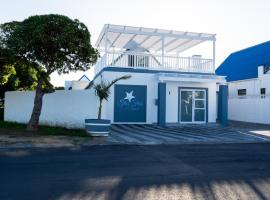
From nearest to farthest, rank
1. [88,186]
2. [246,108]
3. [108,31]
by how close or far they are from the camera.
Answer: [88,186], [108,31], [246,108]

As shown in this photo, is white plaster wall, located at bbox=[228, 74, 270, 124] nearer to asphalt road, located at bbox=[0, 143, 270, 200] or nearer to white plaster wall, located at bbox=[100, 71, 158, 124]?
white plaster wall, located at bbox=[100, 71, 158, 124]

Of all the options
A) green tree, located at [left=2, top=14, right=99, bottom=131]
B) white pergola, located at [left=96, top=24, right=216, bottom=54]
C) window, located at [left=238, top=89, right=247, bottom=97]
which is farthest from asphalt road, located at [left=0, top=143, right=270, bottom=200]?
window, located at [left=238, top=89, right=247, bottom=97]

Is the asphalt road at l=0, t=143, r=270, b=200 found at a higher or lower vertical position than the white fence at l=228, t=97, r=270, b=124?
lower

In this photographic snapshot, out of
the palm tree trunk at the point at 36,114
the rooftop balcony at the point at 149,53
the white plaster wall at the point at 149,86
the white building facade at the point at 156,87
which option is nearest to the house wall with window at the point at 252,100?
the white building facade at the point at 156,87

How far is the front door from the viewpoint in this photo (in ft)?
71.4

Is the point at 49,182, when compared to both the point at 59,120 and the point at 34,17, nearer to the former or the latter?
the point at 34,17

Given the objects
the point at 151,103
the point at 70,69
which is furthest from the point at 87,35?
the point at 151,103

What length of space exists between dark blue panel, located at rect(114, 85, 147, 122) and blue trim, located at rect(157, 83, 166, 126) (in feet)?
3.54

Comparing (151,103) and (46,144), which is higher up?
(151,103)

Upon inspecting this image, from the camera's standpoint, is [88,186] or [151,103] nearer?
[88,186]

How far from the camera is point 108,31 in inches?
814

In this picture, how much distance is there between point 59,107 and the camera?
17.2 m

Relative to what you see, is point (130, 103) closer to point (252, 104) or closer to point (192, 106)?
point (192, 106)

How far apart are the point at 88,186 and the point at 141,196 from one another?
1.14 meters
